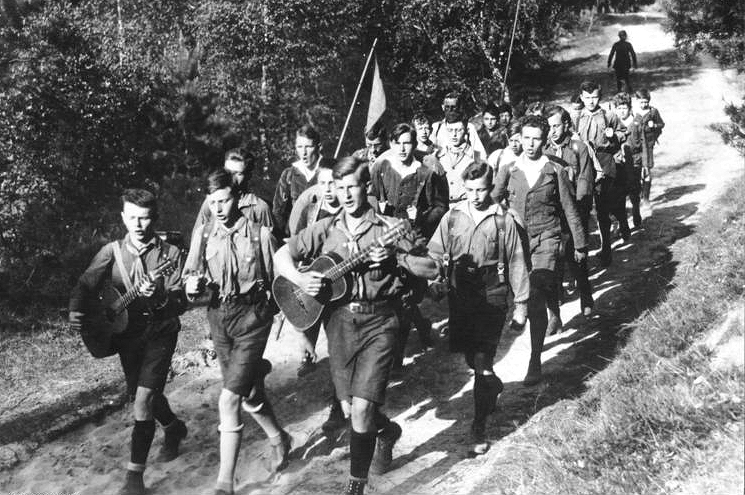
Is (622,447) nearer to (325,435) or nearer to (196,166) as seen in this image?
(325,435)

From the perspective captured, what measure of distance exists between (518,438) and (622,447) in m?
1.30

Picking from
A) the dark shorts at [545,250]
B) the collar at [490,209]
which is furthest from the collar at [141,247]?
the dark shorts at [545,250]

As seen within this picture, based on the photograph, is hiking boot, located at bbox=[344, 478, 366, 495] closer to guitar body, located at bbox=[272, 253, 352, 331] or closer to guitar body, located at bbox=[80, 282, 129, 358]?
guitar body, located at bbox=[272, 253, 352, 331]

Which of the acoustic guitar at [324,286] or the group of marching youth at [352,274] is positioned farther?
the group of marching youth at [352,274]

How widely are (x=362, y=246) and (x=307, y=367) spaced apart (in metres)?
2.98

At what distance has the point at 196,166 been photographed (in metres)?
12.4

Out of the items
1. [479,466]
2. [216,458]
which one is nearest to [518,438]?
[479,466]

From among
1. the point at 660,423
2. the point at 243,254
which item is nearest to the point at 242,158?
→ the point at 243,254

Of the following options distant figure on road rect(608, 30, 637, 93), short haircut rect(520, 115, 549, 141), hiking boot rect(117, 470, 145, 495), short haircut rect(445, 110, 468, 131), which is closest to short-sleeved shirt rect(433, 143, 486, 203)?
short haircut rect(445, 110, 468, 131)

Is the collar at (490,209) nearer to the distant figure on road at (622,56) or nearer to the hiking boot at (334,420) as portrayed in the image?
the hiking boot at (334,420)

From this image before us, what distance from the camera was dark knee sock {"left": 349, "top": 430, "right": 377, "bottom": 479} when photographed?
195 inches

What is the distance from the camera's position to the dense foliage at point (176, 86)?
9969 millimetres

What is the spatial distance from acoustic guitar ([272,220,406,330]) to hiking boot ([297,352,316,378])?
2.39m

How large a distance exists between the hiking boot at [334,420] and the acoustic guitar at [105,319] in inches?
72.0
